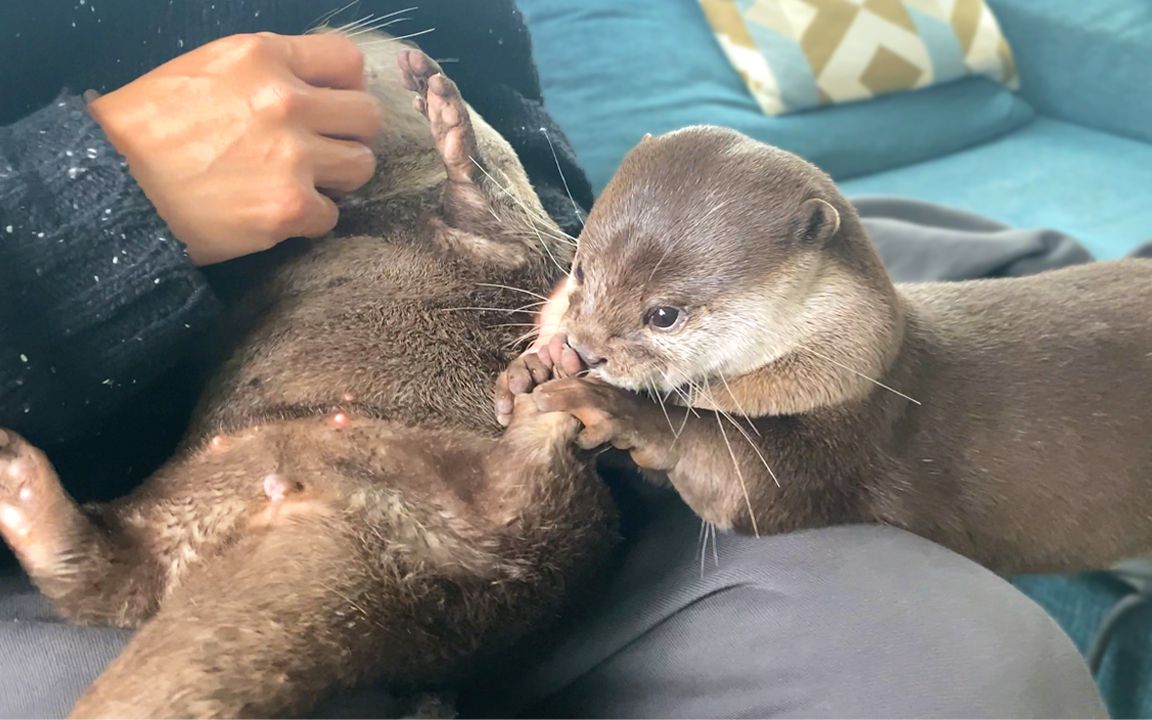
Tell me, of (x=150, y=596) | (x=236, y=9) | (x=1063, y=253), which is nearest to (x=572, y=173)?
(x=236, y=9)

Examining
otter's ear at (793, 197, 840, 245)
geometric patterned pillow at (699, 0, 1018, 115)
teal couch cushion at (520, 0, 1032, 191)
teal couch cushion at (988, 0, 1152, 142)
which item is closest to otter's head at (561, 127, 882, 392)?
otter's ear at (793, 197, 840, 245)

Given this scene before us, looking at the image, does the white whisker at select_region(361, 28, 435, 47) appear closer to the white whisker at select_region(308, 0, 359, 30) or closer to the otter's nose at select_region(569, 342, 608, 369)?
the white whisker at select_region(308, 0, 359, 30)

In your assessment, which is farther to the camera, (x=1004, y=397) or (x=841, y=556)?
(x=1004, y=397)

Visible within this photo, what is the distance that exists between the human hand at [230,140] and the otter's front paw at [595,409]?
1.04 ft

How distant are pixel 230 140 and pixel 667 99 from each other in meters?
1.84

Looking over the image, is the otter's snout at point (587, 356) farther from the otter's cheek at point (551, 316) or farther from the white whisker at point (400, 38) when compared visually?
the white whisker at point (400, 38)

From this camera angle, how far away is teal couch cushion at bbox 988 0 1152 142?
2963 mm

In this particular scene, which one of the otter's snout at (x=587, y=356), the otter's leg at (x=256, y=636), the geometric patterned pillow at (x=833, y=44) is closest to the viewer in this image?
the otter's leg at (x=256, y=636)

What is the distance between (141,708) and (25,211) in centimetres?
45

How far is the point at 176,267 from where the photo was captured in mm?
882

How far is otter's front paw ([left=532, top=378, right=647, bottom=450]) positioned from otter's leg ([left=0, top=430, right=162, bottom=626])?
1.37ft

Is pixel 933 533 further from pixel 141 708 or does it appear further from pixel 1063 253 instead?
pixel 1063 253

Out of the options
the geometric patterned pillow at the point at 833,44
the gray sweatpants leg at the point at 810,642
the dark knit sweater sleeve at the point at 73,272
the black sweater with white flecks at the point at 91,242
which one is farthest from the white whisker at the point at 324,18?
the geometric patterned pillow at the point at 833,44

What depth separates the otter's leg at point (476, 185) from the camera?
102cm
